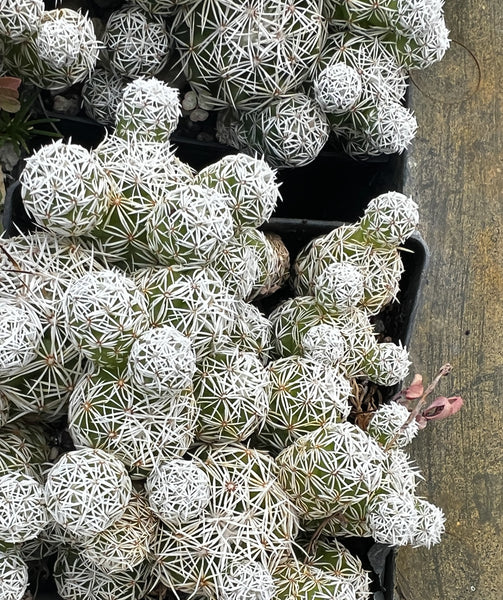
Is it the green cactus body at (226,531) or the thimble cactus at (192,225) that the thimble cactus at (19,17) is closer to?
the thimble cactus at (192,225)

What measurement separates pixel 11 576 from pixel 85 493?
0.16 m

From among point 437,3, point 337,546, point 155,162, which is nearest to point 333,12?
point 437,3

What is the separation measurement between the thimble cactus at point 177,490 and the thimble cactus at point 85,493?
1.7 inches

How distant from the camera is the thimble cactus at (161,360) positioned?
2.54ft

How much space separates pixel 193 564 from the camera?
890 millimetres

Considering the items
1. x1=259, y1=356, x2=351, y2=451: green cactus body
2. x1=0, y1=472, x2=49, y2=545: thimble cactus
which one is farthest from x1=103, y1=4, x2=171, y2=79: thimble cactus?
x1=0, y1=472, x2=49, y2=545: thimble cactus

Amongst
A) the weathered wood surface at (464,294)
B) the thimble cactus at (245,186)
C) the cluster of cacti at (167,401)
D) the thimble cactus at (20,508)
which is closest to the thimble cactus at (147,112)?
the cluster of cacti at (167,401)

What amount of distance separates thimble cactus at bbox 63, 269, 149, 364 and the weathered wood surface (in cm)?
87

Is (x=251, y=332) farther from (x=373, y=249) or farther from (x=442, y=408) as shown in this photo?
(x=442, y=408)

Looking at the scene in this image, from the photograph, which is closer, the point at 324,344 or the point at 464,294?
the point at 324,344

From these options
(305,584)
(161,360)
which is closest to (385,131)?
(161,360)

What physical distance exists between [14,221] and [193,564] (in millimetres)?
494

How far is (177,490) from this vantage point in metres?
→ 0.85

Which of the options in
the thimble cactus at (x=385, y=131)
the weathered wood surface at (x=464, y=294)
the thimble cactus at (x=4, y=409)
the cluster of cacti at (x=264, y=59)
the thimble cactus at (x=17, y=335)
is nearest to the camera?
the thimble cactus at (x=17, y=335)
